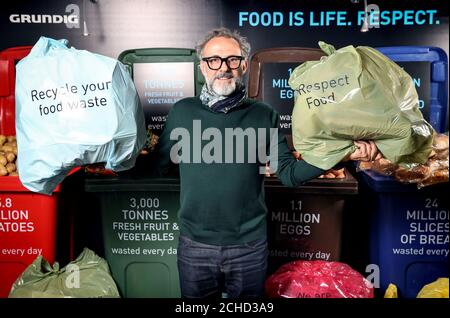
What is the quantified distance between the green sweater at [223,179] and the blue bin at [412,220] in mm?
628

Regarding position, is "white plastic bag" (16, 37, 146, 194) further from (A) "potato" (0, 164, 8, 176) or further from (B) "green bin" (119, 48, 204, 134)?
(B) "green bin" (119, 48, 204, 134)

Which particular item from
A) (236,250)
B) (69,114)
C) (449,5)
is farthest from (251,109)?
(449,5)

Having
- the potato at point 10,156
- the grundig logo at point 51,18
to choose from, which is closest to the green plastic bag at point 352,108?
the grundig logo at point 51,18

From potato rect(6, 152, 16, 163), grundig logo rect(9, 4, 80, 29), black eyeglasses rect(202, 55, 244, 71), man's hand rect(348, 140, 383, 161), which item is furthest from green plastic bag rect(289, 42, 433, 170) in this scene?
potato rect(6, 152, 16, 163)

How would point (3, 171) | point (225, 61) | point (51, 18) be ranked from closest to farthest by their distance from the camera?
point (225, 61), point (3, 171), point (51, 18)

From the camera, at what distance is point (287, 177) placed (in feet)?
6.06

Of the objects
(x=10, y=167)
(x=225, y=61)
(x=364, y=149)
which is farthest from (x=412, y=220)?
(x=10, y=167)

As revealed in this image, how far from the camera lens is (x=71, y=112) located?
173 centimetres

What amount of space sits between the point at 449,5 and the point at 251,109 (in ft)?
3.79

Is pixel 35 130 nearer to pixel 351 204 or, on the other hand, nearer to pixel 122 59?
pixel 122 59

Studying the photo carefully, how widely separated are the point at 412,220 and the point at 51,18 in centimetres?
195

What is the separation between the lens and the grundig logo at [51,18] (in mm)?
2252

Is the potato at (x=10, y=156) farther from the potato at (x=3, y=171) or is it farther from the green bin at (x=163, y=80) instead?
the green bin at (x=163, y=80)

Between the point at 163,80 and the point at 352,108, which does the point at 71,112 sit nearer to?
the point at 163,80
